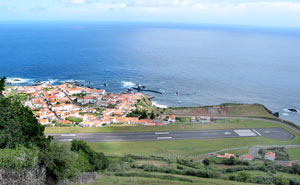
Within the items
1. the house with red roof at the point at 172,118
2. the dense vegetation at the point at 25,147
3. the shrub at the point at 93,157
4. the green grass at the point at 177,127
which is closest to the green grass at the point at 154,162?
the shrub at the point at 93,157

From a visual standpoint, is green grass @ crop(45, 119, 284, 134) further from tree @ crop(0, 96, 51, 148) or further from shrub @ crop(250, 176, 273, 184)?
tree @ crop(0, 96, 51, 148)

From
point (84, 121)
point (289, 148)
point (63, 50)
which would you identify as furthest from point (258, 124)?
point (63, 50)

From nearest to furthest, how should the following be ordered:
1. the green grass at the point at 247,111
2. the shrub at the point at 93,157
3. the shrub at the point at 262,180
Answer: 1. the shrub at the point at 262,180
2. the shrub at the point at 93,157
3. the green grass at the point at 247,111

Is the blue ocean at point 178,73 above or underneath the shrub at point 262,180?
above

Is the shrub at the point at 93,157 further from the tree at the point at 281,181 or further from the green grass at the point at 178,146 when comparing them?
the tree at the point at 281,181

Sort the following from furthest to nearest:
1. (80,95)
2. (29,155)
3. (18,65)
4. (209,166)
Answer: (18,65) < (80,95) < (209,166) < (29,155)

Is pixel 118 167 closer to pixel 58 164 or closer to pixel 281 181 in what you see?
pixel 58 164

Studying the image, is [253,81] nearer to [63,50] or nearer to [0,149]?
[0,149]

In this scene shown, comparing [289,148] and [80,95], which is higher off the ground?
[80,95]
